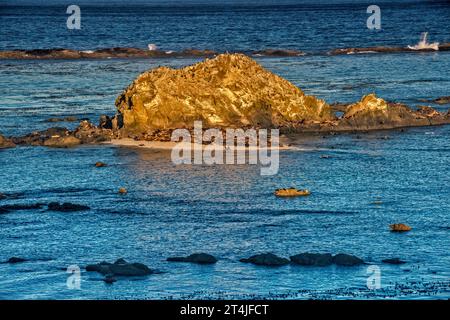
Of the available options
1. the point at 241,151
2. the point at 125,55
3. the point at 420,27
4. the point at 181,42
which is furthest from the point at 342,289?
the point at 420,27


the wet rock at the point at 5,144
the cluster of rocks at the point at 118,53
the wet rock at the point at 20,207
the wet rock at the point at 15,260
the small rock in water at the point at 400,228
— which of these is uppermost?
the small rock in water at the point at 400,228

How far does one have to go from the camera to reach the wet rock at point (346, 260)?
42.5 m

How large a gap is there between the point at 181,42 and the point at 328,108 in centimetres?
9277

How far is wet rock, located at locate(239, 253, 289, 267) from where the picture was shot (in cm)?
4269

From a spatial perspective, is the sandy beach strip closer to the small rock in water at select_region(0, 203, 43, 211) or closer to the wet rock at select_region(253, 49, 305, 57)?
the small rock in water at select_region(0, 203, 43, 211)

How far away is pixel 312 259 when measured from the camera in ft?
141

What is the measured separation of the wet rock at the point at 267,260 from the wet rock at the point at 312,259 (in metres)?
0.38

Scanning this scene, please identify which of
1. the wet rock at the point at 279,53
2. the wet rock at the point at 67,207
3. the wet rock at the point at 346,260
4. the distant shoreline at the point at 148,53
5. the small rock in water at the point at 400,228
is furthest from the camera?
the distant shoreline at the point at 148,53

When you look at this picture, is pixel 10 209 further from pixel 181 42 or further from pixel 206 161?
pixel 181 42

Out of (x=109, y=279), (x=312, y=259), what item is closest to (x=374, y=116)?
(x=312, y=259)

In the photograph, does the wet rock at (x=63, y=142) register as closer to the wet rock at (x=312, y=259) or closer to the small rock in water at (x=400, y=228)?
the small rock in water at (x=400, y=228)

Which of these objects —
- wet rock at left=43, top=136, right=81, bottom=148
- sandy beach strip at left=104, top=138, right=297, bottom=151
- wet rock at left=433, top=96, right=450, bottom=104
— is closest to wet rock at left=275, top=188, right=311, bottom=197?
sandy beach strip at left=104, top=138, right=297, bottom=151

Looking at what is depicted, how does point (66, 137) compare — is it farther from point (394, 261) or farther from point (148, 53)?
point (148, 53)

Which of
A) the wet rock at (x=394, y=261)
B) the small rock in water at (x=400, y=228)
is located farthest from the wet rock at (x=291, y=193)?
the wet rock at (x=394, y=261)
